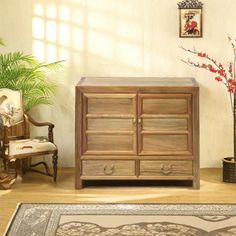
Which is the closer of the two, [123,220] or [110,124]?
[123,220]

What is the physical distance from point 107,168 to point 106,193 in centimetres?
27

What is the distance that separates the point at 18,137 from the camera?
21.0 feet

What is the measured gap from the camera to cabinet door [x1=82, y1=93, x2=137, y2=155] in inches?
233

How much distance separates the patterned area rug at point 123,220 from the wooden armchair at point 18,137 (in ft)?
2.63

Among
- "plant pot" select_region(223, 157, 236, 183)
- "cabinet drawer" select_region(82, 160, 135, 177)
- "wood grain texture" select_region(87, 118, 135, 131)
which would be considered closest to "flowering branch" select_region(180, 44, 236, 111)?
"plant pot" select_region(223, 157, 236, 183)

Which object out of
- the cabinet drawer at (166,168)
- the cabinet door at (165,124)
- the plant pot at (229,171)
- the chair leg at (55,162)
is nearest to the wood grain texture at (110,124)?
the cabinet door at (165,124)

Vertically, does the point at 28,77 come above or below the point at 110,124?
above

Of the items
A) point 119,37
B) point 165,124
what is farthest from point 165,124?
point 119,37

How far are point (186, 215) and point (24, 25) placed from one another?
2811 mm

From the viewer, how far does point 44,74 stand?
6766 mm

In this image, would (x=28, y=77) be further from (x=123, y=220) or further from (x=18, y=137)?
(x=123, y=220)

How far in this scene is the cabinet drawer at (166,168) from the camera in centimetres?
597

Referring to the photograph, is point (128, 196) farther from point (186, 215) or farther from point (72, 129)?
point (72, 129)

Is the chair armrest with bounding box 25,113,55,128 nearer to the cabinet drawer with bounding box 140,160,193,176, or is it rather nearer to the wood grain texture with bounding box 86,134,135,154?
the wood grain texture with bounding box 86,134,135,154
